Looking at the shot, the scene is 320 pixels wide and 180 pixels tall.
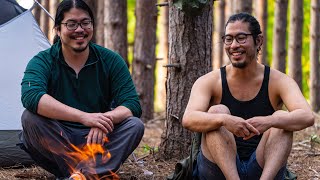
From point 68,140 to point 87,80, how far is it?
0.52m

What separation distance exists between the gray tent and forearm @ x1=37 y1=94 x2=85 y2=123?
1391mm

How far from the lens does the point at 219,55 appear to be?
18422 millimetres

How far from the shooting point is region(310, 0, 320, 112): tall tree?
12253mm

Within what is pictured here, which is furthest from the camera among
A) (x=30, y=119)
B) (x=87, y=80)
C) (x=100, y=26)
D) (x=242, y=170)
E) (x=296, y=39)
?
(x=100, y=26)

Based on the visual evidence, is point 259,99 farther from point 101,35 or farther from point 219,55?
point 219,55

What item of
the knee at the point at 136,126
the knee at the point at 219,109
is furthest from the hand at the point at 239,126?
the knee at the point at 136,126

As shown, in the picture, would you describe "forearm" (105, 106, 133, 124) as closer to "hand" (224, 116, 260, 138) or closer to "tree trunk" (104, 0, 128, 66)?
"hand" (224, 116, 260, 138)

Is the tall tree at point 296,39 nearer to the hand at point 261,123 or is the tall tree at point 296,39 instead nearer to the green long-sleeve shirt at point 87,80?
the green long-sleeve shirt at point 87,80

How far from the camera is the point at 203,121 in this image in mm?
4828

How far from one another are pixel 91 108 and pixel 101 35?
24.1ft

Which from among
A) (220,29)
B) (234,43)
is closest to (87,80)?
(234,43)

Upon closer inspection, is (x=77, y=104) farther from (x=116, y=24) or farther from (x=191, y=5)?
(x=116, y=24)

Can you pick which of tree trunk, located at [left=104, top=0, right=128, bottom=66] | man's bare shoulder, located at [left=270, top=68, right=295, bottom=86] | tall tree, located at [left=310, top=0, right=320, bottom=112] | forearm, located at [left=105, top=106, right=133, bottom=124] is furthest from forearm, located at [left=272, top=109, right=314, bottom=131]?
tall tree, located at [left=310, top=0, right=320, bottom=112]

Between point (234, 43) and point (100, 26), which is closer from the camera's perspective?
point (234, 43)
